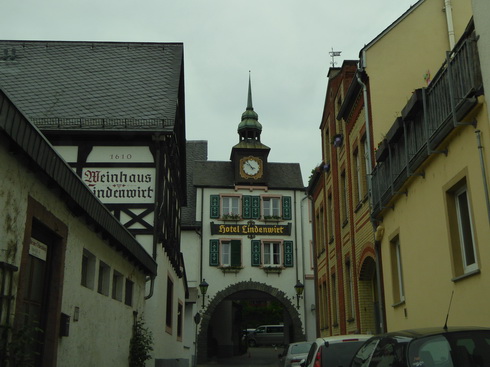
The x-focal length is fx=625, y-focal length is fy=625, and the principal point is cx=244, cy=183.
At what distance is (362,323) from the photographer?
17.8 m

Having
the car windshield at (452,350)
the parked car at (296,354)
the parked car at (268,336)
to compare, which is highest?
the parked car at (268,336)

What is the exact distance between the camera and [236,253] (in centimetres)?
3794

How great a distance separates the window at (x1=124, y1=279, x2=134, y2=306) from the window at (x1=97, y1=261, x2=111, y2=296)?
7.59 ft

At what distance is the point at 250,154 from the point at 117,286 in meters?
28.2

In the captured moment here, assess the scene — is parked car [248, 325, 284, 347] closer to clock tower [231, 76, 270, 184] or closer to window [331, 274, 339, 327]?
clock tower [231, 76, 270, 184]

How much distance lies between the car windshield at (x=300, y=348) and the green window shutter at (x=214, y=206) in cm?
2015

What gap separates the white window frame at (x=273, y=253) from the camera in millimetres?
38031

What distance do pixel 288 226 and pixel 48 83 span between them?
20736 millimetres

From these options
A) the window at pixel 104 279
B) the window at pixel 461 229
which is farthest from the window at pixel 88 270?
the window at pixel 461 229

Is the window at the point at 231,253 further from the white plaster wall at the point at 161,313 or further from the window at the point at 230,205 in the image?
the white plaster wall at the point at 161,313

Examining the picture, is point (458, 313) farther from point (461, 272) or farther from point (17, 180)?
point (17, 180)

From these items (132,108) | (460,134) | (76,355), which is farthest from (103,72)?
(460,134)

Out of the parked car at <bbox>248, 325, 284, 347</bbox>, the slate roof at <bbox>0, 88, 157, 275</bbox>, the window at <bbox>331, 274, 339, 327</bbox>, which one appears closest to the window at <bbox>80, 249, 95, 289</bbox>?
the slate roof at <bbox>0, 88, 157, 275</bbox>

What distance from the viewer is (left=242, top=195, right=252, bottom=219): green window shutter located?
38719 mm
